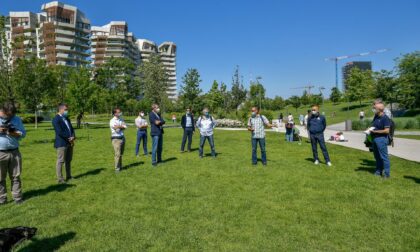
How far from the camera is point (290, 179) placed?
8.16 metres

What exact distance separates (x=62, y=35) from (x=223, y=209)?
104 m

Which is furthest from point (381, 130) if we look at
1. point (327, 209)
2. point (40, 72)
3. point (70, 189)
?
point (40, 72)

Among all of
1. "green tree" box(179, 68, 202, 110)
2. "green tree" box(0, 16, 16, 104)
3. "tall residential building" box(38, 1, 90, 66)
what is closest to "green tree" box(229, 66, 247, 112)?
"green tree" box(179, 68, 202, 110)

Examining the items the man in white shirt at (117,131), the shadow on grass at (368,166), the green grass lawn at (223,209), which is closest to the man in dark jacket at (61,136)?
the green grass lawn at (223,209)

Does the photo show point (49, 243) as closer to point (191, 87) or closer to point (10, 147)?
point (10, 147)

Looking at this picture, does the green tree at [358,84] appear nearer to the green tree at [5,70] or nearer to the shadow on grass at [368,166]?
the shadow on grass at [368,166]

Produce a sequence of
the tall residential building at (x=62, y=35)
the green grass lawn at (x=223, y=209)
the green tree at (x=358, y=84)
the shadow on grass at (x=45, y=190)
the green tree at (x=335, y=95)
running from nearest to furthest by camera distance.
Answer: the green grass lawn at (x=223, y=209), the shadow on grass at (x=45, y=190), the green tree at (x=358, y=84), the green tree at (x=335, y=95), the tall residential building at (x=62, y=35)

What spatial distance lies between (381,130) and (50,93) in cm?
3053

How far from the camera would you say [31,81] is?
25953 millimetres

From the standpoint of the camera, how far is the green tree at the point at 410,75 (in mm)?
37325

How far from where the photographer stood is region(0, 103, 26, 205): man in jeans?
5.96 metres

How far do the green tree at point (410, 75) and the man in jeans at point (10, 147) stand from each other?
1660 inches

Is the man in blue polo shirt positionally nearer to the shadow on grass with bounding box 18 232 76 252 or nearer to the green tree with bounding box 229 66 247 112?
the shadow on grass with bounding box 18 232 76 252

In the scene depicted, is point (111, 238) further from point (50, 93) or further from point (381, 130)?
point (50, 93)
